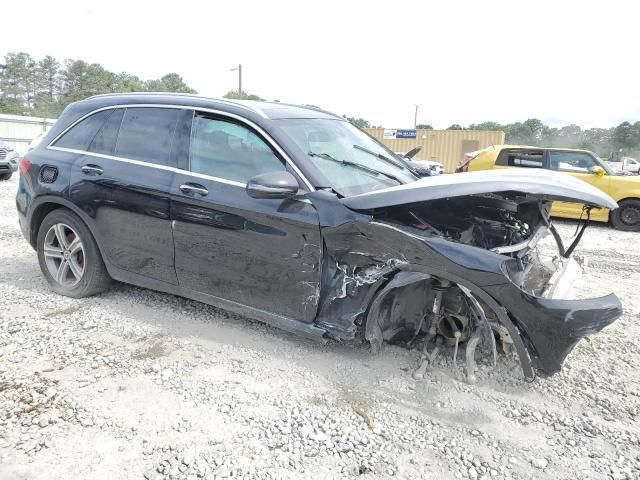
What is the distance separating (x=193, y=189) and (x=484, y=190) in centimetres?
192

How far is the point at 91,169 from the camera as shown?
3770 millimetres

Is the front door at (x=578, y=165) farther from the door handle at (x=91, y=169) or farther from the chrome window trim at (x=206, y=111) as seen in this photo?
the door handle at (x=91, y=169)

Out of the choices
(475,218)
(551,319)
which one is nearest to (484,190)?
(475,218)

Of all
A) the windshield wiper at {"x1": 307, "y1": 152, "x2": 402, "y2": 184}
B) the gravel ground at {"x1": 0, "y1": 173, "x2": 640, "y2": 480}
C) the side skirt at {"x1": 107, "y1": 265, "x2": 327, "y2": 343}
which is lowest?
the gravel ground at {"x1": 0, "y1": 173, "x2": 640, "y2": 480}

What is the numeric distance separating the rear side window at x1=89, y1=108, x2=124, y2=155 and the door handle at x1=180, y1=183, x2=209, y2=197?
36.7 inches

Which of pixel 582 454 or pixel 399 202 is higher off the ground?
pixel 399 202

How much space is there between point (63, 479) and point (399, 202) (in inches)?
84.1

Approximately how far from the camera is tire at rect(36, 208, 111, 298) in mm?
3932

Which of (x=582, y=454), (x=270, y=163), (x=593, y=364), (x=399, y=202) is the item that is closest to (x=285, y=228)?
(x=270, y=163)

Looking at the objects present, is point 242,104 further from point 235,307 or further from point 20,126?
point 20,126

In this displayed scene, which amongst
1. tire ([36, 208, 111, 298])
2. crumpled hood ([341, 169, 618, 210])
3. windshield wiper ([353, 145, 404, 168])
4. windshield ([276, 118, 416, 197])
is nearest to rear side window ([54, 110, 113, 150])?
tire ([36, 208, 111, 298])

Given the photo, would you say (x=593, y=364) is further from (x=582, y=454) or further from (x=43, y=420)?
(x=43, y=420)

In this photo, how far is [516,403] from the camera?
8.90ft

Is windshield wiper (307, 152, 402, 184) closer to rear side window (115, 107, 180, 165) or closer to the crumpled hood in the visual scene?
the crumpled hood
